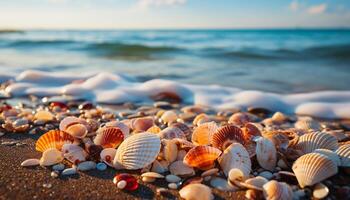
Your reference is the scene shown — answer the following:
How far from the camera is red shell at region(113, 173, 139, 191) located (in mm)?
1613

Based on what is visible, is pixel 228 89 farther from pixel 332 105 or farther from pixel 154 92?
pixel 332 105

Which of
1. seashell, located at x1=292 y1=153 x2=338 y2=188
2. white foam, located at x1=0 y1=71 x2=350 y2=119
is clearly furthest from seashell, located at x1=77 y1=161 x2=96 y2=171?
white foam, located at x1=0 y1=71 x2=350 y2=119

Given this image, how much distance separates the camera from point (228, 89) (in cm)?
459

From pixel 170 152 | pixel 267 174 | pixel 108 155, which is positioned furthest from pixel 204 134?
pixel 108 155

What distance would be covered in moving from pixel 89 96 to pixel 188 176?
2.87 m

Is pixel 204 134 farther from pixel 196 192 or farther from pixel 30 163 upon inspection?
pixel 30 163

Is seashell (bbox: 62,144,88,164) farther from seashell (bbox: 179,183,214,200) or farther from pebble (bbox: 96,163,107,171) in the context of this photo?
seashell (bbox: 179,183,214,200)

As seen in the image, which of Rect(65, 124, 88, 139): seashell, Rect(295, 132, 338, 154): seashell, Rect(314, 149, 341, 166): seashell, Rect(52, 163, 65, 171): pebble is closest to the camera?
Rect(314, 149, 341, 166): seashell

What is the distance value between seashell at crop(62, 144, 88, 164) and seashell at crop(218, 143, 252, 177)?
0.72 meters

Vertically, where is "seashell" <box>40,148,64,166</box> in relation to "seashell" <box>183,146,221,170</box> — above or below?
below

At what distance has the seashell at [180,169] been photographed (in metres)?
1.71

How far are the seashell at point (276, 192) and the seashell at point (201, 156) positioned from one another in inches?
12.6

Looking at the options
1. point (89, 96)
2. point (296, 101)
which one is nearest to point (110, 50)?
point (89, 96)

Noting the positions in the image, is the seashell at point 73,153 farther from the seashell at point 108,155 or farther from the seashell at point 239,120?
the seashell at point 239,120
